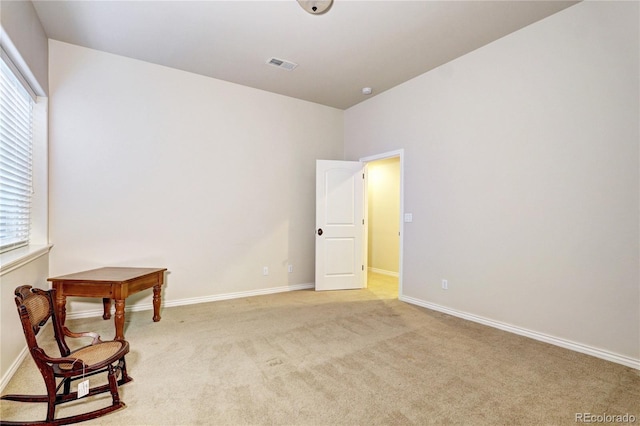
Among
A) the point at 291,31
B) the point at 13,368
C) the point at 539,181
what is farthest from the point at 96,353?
the point at 539,181

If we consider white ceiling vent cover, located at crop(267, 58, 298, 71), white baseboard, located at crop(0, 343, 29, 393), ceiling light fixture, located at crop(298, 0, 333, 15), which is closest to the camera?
white baseboard, located at crop(0, 343, 29, 393)

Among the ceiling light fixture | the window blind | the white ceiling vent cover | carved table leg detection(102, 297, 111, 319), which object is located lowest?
carved table leg detection(102, 297, 111, 319)

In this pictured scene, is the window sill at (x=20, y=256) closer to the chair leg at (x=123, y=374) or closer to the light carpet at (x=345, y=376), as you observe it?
the light carpet at (x=345, y=376)

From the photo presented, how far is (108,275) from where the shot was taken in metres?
3.05

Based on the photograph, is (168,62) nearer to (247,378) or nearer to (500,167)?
(247,378)

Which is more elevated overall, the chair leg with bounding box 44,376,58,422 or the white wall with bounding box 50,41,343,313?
the white wall with bounding box 50,41,343,313

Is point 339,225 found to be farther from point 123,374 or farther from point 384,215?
point 123,374

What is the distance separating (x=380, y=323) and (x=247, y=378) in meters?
1.62

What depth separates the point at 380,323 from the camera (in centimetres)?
339

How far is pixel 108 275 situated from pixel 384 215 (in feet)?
15.5

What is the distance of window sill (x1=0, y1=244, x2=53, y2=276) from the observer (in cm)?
215

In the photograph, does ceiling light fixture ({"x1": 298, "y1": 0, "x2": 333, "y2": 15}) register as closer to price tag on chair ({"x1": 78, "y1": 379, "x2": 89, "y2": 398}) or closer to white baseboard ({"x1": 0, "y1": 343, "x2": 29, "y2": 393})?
price tag on chair ({"x1": 78, "y1": 379, "x2": 89, "y2": 398})

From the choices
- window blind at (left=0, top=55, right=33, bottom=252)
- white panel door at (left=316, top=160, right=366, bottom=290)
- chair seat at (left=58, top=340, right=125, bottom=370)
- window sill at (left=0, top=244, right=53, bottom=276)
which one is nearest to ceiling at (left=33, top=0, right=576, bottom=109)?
window blind at (left=0, top=55, right=33, bottom=252)

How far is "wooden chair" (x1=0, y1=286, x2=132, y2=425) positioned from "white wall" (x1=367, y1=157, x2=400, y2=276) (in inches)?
193
